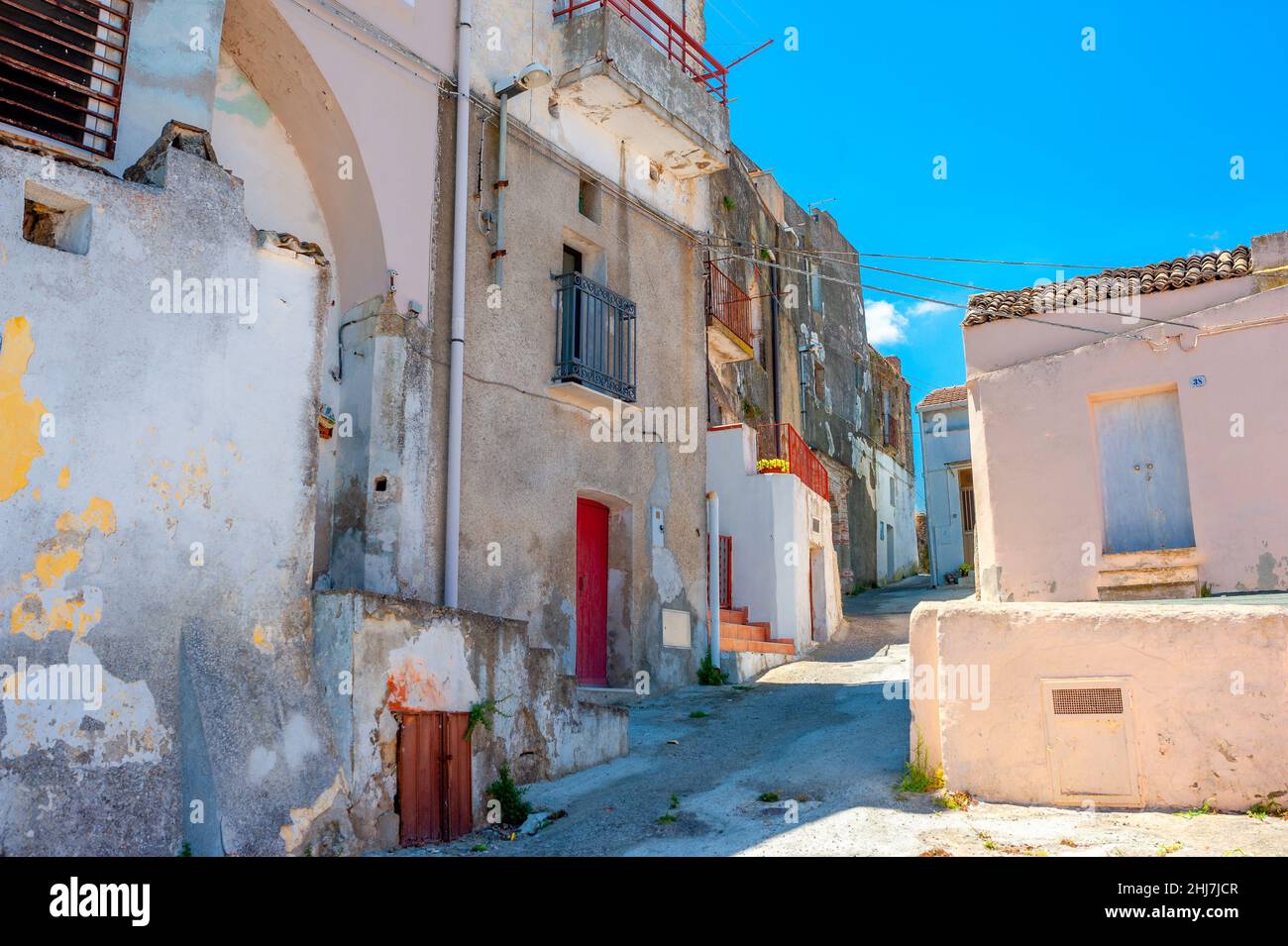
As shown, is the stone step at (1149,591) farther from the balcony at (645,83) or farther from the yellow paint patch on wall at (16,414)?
the yellow paint patch on wall at (16,414)

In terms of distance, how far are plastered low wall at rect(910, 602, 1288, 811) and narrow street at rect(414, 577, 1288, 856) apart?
0.88 ft

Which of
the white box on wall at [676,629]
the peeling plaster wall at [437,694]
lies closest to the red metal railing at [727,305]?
the white box on wall at [676,629]

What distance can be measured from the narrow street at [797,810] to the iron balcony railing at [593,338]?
12.0 feet

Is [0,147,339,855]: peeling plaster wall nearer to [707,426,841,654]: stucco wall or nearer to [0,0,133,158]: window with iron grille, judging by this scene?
[0,0,133,158]: window with iron grille

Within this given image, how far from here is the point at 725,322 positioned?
57.2ft

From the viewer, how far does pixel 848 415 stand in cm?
2886

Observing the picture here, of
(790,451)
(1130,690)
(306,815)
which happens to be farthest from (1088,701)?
(790,451)

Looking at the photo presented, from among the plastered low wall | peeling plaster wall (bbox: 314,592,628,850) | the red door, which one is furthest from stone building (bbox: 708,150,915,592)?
the plastered low wall

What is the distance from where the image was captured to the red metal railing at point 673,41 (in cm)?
1342

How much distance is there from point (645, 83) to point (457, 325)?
417 cm

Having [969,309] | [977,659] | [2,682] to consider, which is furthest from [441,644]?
[969,309]

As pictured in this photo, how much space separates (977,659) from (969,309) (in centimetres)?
524
